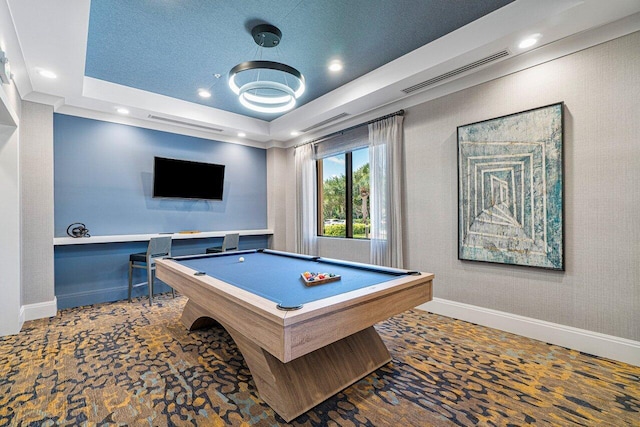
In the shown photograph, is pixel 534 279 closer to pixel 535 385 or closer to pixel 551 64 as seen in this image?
pixel 535 385

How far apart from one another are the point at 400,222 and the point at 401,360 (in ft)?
6.38

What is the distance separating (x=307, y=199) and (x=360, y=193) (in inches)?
42.1

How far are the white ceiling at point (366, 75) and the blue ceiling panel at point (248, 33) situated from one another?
170mm

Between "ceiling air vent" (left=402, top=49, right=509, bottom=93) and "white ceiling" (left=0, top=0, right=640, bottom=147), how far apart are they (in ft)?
0.24

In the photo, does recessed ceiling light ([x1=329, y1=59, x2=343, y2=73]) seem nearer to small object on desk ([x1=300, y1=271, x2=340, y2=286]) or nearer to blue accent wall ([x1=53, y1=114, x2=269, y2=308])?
small object on desk ([x1=300, y1=271, x2=340, y2=286])

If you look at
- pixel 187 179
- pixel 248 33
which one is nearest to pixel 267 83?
pixel 248 33

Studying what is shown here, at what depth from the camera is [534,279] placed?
3.03 meters

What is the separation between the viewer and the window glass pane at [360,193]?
5.05 meters

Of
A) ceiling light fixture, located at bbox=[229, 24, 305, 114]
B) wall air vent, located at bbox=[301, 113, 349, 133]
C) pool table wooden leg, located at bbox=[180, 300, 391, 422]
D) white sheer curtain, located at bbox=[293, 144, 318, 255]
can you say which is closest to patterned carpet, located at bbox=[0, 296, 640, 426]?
pool table wooden leg, located at bbox=[180, 300, 391, 422]

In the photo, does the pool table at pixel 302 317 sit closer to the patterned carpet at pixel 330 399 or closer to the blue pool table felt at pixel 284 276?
the blue pool table felt at pixel 284 276

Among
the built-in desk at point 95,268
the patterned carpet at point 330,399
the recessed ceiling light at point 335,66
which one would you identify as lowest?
the patterned carpet at point 330,399

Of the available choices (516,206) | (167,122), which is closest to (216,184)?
(167,122)

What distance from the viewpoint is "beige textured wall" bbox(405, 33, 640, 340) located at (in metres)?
2.52

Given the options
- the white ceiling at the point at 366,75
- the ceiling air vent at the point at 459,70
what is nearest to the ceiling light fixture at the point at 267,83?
the white ceiling at the point at 366,75
